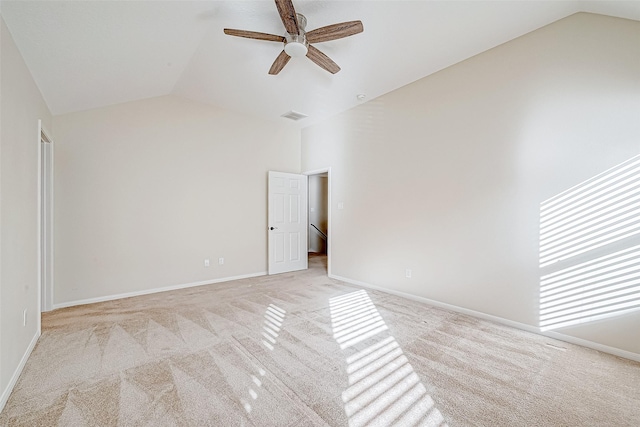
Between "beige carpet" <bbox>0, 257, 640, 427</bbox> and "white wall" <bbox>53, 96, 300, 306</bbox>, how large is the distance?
2.74 ft

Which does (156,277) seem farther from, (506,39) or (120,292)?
(506,39)

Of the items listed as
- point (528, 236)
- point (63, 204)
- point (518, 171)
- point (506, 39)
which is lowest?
point (528, 236)

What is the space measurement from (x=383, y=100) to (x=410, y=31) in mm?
1344

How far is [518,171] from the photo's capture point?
2877 millimetres

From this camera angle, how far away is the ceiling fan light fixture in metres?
2.50

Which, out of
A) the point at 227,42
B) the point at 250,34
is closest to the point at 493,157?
the point at 250,34

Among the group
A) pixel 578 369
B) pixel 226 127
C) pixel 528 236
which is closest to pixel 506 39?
pixel 528 236

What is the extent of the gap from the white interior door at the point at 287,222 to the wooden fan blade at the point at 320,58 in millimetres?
2616

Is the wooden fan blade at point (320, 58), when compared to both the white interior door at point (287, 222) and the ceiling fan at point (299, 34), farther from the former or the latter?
the white interior door at point (287, 222)

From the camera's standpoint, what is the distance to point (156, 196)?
4.13 metres

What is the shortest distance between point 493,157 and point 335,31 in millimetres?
2149

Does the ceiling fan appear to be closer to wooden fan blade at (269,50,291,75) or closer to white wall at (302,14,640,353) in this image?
wooden fan blade at (269,50,291,75)

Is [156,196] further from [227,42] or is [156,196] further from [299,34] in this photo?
[299,34]

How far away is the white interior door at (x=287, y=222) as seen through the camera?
5297 millimetres
